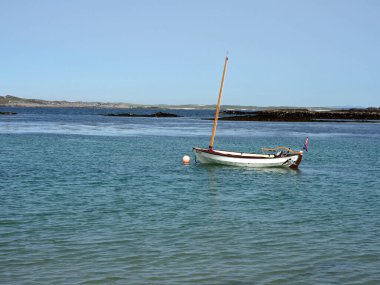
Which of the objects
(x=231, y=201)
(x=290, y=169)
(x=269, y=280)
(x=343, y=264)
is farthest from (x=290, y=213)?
(x=290, y=169)

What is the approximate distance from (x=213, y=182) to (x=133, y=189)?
6088 millimetres

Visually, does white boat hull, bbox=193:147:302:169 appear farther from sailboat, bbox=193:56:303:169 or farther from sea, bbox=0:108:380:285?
sea, bbox=0:108:380:285

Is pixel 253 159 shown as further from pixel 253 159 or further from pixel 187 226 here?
pixel 187 226

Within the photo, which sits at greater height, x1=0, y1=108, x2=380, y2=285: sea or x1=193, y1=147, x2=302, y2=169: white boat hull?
x1=193, y1=147, x2=302, y2=169: white boat hull

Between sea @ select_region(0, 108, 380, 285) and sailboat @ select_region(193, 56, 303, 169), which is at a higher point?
sailboat @ select_region(193, 56, 303, 169)

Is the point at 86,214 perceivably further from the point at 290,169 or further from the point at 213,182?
the point at 290,169

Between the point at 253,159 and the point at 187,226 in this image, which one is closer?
the point at 187,226

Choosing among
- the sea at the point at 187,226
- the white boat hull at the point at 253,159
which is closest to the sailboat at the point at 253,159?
the white boat hull at the point at 253,159

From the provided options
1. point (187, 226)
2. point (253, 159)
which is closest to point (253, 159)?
point (253, 159)

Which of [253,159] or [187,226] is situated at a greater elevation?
[253,159]

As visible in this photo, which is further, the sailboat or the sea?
the sailboat

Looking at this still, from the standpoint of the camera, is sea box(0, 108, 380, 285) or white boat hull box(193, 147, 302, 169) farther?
white boat hull box(193, 147, 302, 169)

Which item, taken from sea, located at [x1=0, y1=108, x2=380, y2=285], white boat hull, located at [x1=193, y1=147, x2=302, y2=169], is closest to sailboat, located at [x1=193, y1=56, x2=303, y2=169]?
white boat hull, located at [x1=193, y1=147, x2=302, y2=169]

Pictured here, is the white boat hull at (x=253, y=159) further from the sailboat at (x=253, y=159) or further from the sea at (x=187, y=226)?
the sea at (x=187, y=226)
